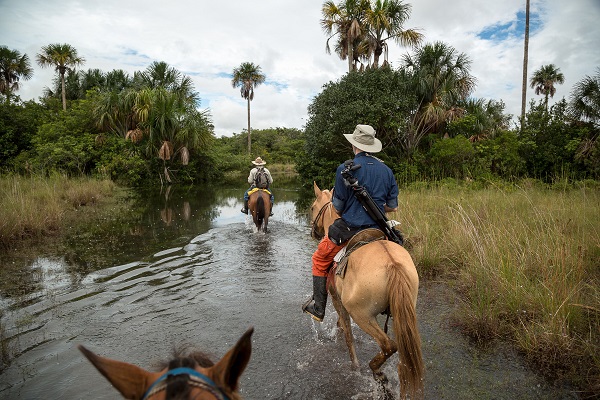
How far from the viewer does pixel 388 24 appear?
2281 centimetres

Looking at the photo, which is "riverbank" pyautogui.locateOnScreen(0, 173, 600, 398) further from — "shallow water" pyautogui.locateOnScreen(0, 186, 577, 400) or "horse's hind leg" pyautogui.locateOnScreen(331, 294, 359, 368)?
"horse's hind leg" pyautogui.locateOnScreen(331, 294, 359, 368)

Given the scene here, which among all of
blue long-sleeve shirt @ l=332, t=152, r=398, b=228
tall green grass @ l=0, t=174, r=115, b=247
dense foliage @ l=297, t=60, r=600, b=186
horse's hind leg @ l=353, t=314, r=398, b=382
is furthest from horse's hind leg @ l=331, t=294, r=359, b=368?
dense foliage @ l=297, t=60, r=600, b=186

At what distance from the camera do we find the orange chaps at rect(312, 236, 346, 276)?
3.93m

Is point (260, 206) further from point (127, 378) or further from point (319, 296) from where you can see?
point (127, 378)

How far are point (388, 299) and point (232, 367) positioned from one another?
2028 millimetres

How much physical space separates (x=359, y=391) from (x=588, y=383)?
2049mm

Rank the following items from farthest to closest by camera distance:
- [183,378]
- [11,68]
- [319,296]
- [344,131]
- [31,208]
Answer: [11,68] < [344,131] < [31,208] < [319,296] < [183,378]

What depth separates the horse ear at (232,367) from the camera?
46.9 inches

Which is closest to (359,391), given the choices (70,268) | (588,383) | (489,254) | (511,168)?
(588,383)

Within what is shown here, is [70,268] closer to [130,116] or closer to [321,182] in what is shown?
[321,182]

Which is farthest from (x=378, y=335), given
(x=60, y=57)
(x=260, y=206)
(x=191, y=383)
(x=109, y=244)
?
(x=60, y=57)

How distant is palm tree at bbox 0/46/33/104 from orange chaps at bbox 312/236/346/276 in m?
43.4

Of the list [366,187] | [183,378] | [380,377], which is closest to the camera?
[183,378]

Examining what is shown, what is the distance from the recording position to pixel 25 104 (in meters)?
27.5
